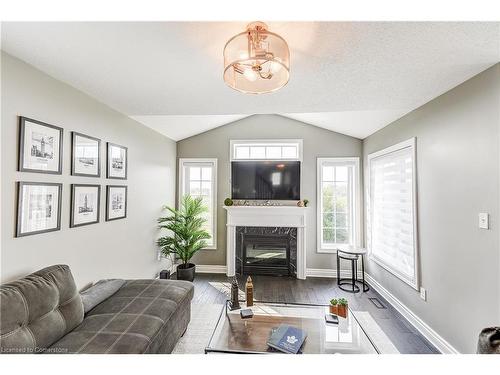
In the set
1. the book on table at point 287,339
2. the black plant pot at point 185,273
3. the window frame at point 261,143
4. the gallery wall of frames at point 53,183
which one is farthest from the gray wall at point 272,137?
the book on table at point 287,339

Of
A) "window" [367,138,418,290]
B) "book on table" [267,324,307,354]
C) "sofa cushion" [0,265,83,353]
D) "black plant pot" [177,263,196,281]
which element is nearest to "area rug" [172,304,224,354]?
"black plant pot" [177,263,196,281]

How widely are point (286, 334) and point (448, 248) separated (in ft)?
5.44

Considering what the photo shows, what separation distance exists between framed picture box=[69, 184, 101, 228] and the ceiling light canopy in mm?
1813

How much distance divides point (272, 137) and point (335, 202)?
1.65 meters

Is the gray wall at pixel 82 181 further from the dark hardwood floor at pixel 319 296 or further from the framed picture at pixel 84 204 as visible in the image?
the dark hardwood floor at pixel 319 296

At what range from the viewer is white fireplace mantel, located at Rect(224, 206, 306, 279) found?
4.02 m

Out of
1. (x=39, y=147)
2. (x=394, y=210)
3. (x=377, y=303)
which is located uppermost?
(x=39, y=147)

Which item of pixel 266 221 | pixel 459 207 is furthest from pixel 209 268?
pixel 459 207

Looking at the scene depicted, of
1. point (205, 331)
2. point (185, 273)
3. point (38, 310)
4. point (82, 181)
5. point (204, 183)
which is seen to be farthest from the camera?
point (204, 183)

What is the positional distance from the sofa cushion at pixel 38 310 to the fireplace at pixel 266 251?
270 centimetres

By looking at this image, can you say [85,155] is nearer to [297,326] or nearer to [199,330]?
[199,330]

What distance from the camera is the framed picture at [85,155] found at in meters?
2.08

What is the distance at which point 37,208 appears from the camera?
1734mm
